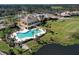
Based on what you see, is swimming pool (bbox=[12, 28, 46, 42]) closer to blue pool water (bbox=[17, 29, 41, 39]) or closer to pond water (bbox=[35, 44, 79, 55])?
blue pool water (bbox=[17, 29, 41, 39])

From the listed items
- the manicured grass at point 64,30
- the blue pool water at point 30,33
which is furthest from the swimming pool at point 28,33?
the manicured grass at point 64,30

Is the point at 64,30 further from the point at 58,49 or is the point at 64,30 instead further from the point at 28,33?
the point at 28,33

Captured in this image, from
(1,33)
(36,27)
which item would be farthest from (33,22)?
(1,33)

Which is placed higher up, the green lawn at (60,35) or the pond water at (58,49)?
the green lawn at (60,35)

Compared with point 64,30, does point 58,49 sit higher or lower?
lower

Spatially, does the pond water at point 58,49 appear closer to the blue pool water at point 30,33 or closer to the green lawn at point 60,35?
the green lawn at point 60,35

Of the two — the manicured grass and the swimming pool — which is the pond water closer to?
the manicured grass

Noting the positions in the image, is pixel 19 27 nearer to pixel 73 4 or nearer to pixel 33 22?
pixel 33 22

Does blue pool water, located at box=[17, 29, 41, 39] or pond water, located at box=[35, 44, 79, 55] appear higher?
blue pool water, located at box=[17, 29, 41, 39]

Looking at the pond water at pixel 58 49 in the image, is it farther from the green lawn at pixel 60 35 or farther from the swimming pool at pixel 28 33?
the swimming pool at pixel 28 33

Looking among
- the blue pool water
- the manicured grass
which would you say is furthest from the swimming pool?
the manicured grass

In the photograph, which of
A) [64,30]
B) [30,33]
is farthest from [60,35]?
[30,33]
